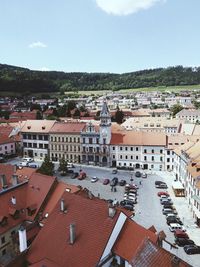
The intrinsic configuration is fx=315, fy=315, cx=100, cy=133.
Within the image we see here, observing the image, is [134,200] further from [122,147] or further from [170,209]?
[122,147]

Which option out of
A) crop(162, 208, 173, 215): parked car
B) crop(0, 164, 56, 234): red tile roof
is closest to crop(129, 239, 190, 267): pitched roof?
crop(0, 164, 56, 234): red tile roof

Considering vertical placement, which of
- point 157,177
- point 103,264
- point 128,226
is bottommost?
point 157,177

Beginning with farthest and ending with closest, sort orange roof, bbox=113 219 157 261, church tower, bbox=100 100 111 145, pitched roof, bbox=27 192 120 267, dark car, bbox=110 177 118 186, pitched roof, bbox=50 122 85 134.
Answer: pitched roof, bbox=50 122 85 134, church tower, bbox=100 100 111 145, dark car, bbox=110 177 118 186, orange roof, bbox=113 219 157 261, pitched roof, bbox=27 192 120 267

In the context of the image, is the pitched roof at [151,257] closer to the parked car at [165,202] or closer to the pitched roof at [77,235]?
the pitched roof at [77,235]

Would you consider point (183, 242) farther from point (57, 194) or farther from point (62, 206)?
point (62, 206)

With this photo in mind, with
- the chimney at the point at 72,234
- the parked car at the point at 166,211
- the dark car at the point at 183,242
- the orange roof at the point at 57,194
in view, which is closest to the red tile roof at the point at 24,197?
the orange roof at the point at 57,194

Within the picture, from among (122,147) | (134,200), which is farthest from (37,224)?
(122,147)

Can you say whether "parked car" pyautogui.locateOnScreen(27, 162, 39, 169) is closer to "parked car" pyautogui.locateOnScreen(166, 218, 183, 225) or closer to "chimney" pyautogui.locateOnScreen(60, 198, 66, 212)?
"parked car" pyautogui.locateOnScreen(166, 218, 183, 225)
